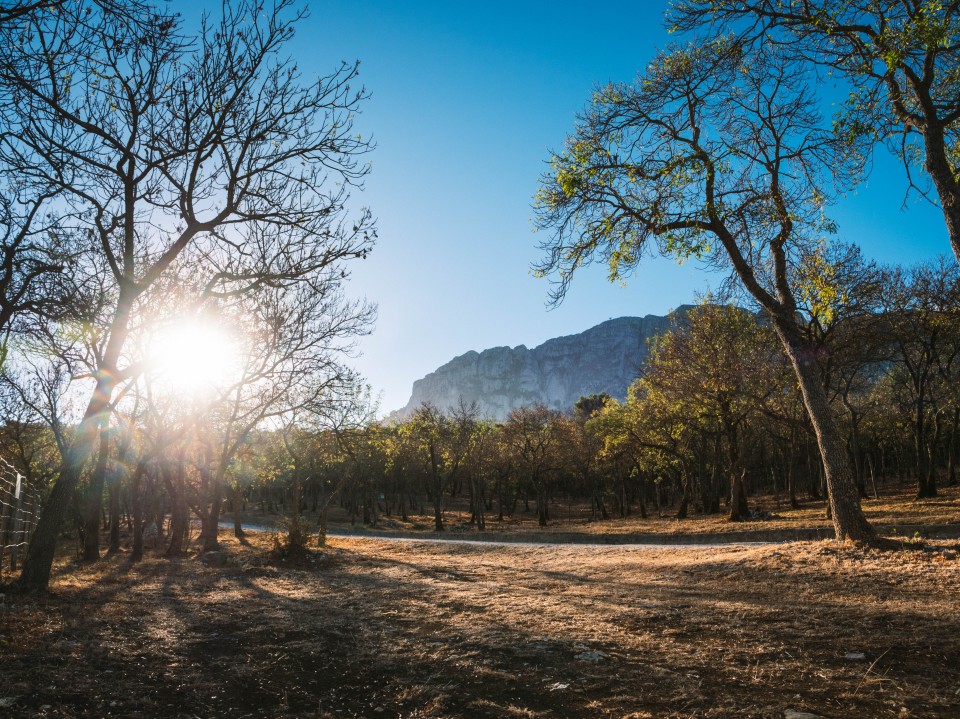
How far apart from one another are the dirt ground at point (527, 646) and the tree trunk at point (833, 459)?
77cm

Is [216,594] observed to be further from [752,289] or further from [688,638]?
[752,289]

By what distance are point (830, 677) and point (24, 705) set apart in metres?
5.97

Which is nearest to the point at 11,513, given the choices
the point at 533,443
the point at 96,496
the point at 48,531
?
the point at 96,496

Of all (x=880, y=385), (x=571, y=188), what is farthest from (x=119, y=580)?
(x=880, y=385)

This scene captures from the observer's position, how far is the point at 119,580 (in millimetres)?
12391

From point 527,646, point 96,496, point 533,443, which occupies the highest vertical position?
point 533,443

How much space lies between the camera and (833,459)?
10.6 m

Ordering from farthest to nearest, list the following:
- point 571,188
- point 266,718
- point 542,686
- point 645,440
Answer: point 645,440 < point 571,188 < point 542,686 < point 266,718

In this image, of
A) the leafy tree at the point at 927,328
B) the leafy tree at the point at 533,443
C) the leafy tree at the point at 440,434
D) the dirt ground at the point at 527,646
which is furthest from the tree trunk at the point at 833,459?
the leafy tree at the point at 533,443

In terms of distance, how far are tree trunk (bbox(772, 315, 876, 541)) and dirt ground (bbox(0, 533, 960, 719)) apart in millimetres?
771

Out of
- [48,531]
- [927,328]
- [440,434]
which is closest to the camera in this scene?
[48,531]

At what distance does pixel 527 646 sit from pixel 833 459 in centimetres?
834

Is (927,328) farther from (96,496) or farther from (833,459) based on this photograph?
(96,496)

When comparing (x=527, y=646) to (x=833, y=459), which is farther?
(x=833, y=459)
